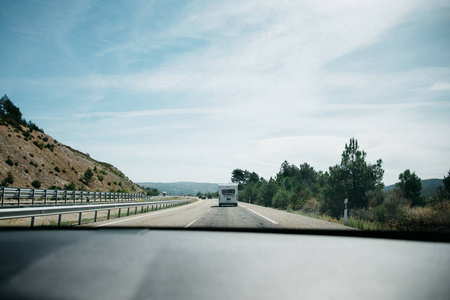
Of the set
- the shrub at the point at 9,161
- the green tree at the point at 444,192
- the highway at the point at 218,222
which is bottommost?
the highway at the point at 218,222

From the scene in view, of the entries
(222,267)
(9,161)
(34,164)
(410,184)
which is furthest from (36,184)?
(222,267)

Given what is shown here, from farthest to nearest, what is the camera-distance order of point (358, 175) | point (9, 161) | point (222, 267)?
point (9, 161), point (358, 175), point (222, 267)

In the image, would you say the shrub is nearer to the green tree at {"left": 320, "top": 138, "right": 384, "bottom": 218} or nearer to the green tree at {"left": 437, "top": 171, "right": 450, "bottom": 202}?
the green tree at {"left": 320, "top": 138, "right": 384, "bottom": 218}

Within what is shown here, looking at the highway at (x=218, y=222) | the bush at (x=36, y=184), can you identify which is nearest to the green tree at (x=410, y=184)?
the highway at (x=218, y=222)

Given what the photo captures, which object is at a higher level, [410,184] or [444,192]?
[410,184]

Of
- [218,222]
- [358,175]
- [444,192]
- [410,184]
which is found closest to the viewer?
[444,192]

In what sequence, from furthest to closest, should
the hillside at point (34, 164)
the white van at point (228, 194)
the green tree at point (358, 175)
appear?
the hillside at point (34, 164) → the white van at point (228, 194) → the green tree at point (358, 175)

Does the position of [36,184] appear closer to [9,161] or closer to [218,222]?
[9,161]

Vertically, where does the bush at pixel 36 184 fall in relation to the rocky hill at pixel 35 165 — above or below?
below

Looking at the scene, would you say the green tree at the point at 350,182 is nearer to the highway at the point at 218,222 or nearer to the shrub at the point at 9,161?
the highway at the point at 218,222

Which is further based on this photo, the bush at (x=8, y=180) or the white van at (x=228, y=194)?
the bush at (x=8, y=180)

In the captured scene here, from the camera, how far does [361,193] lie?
27.8 m

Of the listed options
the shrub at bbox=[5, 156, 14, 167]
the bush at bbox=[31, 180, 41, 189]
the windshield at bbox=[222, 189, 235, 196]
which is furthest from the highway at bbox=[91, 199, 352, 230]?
the shrub at bbox=[5, 156, 14, 167]

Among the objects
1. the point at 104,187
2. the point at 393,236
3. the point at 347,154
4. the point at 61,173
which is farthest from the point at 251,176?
the point at 393,236
